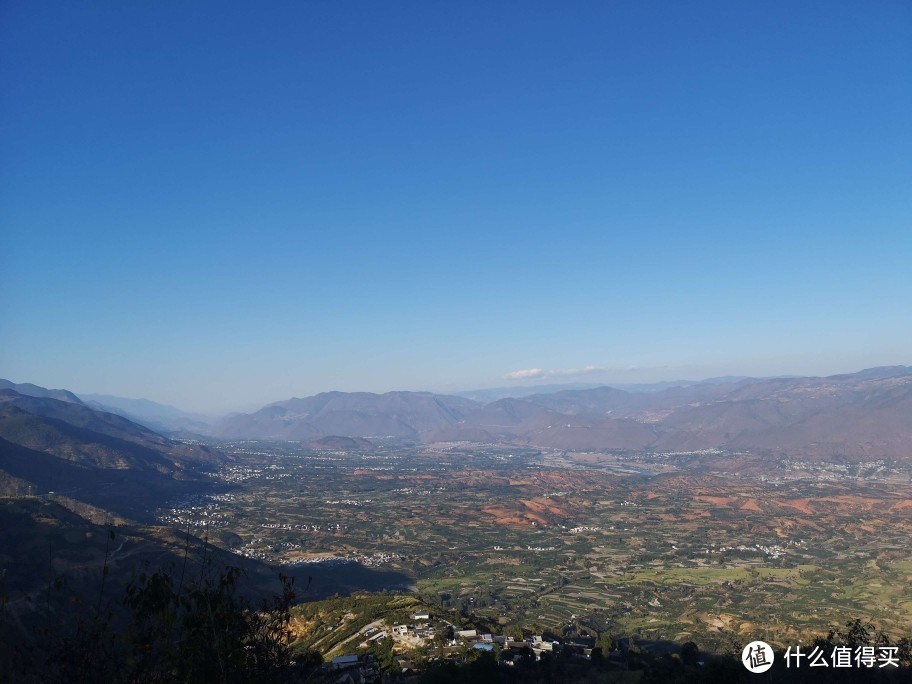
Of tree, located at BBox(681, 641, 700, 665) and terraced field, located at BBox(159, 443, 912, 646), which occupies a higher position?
tree, located at BBox(681, 641, 700, 665)

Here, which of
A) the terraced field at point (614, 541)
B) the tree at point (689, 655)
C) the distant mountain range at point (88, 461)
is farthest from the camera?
the distant mountain range at point (88, 461)

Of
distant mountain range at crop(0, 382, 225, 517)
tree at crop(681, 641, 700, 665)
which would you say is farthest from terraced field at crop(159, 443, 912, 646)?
tree at crop(681, 641, 700, 665)

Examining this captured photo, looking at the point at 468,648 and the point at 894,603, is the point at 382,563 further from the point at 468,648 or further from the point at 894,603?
the point at 894,603

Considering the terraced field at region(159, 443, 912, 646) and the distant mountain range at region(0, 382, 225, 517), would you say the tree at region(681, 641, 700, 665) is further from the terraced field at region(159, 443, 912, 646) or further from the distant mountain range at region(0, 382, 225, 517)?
the distant mountain range at region(0, 382, 225, 517)

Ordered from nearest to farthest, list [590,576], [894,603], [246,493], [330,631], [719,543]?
[330,631]
[894,603]
[590,576]
[719,543]
[246,493]

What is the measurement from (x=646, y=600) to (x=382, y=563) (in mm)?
30521

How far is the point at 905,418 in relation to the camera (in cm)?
16575

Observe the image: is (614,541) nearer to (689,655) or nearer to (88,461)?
(689,655)

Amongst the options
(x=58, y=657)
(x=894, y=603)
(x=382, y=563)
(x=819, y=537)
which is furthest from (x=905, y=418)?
(x=58, y=657)

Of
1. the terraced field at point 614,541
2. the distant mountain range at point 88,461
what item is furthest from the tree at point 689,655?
the distant mountain range at point 88,461

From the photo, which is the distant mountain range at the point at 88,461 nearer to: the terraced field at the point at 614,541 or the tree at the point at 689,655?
the terraced field at the point at 614,541

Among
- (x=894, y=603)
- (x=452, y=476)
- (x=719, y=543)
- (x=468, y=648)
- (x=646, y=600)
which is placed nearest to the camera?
(x=468, y=648)

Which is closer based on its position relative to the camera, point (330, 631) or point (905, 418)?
point (330, 631)

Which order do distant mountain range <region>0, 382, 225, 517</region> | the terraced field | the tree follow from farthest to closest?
1. distant mountain range <region>0, 382, 225, 517</region>
2. the terraced field
3. the tree
